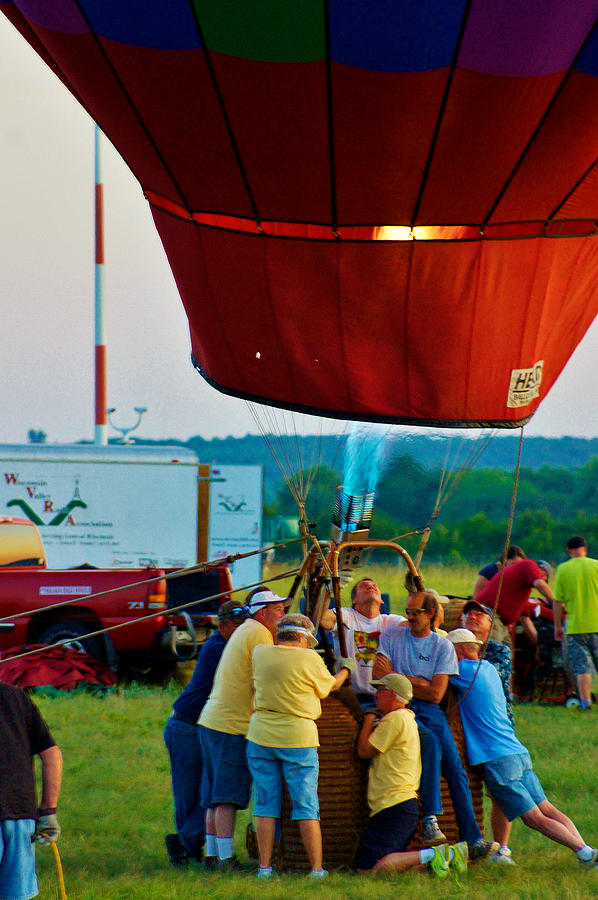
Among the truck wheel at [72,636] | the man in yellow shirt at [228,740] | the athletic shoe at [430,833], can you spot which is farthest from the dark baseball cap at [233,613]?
the truck wheel at [72,636]

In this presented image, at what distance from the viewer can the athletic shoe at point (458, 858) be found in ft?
18.3

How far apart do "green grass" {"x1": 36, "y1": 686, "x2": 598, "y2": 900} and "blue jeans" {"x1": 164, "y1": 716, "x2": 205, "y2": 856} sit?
Result: 256 mm

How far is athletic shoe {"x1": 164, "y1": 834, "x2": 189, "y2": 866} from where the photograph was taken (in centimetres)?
601

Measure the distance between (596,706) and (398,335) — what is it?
458 centimetres

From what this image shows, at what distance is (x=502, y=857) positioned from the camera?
19.1 ft

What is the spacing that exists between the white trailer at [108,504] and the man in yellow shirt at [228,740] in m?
8.26

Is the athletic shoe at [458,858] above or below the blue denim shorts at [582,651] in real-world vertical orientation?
below

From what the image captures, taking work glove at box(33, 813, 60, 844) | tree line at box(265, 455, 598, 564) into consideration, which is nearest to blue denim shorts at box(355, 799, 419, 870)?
work glove at box(33, 813, 60, 844)

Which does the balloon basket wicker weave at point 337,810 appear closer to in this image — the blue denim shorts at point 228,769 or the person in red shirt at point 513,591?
the blue denim shorts at point 228,769

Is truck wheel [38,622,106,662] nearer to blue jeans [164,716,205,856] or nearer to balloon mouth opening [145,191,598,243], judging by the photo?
blue jeans [164,716,205,856]

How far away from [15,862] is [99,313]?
18925mm

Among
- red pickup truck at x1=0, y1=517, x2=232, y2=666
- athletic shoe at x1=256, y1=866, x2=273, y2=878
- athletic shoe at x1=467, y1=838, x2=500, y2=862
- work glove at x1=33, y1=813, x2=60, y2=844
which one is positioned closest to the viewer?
work glove at x1=33, y1=813, x2=60, y2=844

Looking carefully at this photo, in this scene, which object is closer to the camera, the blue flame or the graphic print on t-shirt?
the graphic print on t-shirt

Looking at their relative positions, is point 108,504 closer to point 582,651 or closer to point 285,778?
point 582,651
